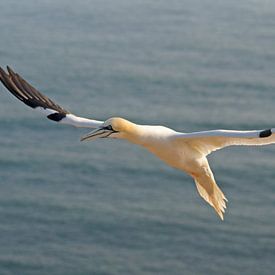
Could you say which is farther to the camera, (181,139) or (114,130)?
(114,130)

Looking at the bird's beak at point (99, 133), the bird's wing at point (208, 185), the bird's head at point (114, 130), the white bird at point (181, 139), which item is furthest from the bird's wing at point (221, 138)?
the bird's beak at point (99, 133)

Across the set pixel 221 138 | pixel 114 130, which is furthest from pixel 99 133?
pixel 221 138

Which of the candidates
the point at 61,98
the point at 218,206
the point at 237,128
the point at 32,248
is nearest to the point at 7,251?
the point at 32,248

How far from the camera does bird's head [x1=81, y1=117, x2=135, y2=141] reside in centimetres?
1518

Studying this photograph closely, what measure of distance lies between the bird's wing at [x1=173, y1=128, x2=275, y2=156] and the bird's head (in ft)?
1.75

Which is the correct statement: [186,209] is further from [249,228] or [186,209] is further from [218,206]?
[218,206]

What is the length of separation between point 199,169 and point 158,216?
1231 cm

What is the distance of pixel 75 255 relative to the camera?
93.0 ft

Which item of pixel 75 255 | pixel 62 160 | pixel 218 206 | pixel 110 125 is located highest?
pixel 110 125

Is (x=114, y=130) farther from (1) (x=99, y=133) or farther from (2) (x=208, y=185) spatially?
(2) (x=208, y=185)

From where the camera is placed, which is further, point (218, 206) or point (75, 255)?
point (75, 255)

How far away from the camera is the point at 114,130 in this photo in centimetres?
1535

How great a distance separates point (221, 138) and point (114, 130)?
1197mm

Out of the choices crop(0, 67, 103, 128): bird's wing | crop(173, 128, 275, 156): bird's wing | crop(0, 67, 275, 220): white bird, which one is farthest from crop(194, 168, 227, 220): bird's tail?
crop(0, 67, 103, 128): bird's wing
